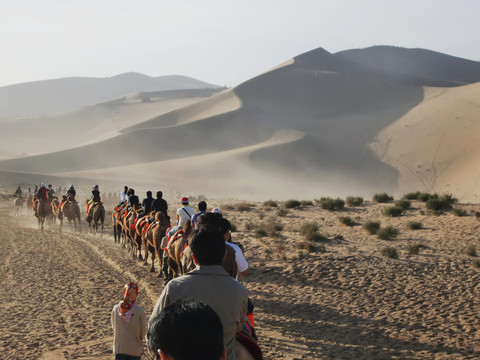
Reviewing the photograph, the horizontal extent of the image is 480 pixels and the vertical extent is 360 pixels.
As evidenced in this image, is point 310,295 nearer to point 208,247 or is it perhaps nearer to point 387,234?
point 387,234

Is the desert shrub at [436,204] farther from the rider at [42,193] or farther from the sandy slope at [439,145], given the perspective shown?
the sandy slope at [439,145]

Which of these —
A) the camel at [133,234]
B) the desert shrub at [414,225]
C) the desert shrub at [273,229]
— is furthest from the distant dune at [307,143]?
the camel at [133,234]

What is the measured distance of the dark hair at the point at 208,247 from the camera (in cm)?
470

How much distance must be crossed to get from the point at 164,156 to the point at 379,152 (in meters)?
31.9

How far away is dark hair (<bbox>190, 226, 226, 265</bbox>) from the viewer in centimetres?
470

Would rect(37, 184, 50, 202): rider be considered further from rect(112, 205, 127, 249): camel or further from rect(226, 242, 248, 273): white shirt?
rect(226, 242, 248, 273): white shirt

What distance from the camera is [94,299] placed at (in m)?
13.0

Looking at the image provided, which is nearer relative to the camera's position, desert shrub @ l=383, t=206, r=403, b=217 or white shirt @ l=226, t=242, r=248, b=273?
white shirt @ l=226, t=242, r=248, b=273

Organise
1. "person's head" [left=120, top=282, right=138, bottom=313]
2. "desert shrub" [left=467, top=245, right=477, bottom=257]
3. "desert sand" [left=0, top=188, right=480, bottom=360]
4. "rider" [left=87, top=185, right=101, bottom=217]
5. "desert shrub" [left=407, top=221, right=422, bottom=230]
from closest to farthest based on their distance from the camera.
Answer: "person's head" [left=120, top=282, right=138, bottom=313] → "desert sand" [left=0, top=188, right=480, bottom=360] → "desert shrub" [left=467, top=245, right=477, bottom=257] → "desert shrub" [left=407, top=221, right=422, bottom=230] → "rider" [left=87, top=185, right=101, bottom=217]

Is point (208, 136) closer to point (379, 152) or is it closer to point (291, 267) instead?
point (379, 152)

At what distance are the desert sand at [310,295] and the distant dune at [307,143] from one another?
92.2 ft

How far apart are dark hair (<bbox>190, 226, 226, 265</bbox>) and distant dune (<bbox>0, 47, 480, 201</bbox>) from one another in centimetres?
4058

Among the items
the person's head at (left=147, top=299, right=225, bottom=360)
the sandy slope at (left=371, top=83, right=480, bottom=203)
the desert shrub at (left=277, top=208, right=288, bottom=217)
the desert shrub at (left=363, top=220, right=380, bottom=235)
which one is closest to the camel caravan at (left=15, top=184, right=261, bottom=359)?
the person's head at (left=147, top=299, right=225, bottom=360)

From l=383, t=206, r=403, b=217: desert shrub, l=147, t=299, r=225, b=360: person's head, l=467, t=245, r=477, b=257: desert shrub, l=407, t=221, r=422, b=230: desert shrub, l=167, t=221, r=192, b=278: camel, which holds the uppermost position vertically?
l=147, t=299, r=225, b=360: person's head
